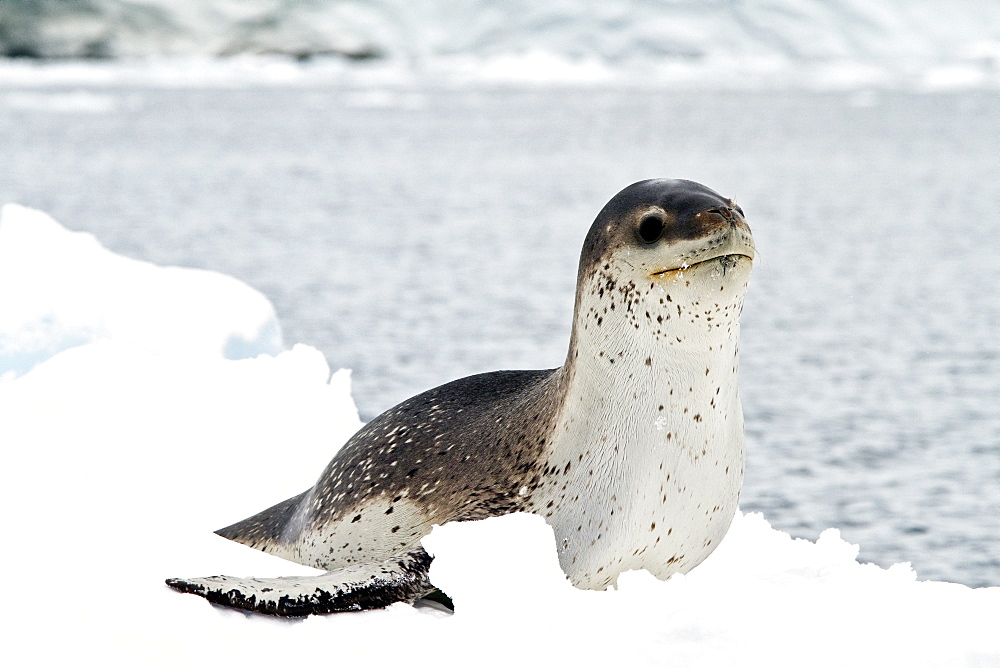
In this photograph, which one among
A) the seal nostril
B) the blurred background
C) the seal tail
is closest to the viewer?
the seal nostril

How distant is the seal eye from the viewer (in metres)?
4.11

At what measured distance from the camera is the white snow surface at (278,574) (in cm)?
385

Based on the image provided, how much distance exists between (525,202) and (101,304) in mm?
18724

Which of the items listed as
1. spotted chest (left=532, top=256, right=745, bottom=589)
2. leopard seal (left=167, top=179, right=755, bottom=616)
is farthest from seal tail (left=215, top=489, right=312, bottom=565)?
spotted chest (left=532, top=256, right=745, bottom=589)

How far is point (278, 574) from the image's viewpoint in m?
4.63

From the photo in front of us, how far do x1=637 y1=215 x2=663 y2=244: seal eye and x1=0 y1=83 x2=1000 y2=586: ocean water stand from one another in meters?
3.24

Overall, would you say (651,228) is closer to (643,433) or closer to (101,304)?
(643,433)

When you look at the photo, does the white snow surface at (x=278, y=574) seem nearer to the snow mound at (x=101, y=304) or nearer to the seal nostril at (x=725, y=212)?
the snow mound at (x=101, y=304)

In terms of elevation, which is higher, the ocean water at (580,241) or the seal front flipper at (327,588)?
the ocean water at (580,241)

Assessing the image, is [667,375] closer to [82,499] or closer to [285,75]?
[82,499]

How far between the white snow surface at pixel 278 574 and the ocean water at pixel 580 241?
2.38 m

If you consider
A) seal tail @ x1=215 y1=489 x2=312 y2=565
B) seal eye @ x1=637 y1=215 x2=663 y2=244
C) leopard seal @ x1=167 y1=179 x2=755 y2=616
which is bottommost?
seal tail @ x1=215 y1=489 x2=312 y2=565

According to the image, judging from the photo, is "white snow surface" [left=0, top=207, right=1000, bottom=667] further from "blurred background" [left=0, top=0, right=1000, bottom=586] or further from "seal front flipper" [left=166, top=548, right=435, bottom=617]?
"blurred background" [left=0, top=0, right=1000, bottom=586]

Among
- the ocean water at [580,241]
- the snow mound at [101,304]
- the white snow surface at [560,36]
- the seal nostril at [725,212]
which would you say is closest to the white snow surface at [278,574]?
the snow mound at [101,304]
